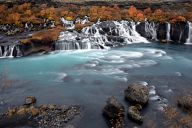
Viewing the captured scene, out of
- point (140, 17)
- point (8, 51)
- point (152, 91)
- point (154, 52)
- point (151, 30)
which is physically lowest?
point (152, 91)

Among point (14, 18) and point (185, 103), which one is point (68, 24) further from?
point (185, 103)

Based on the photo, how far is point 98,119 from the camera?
66.2 feet

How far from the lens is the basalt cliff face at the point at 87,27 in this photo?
4006cm

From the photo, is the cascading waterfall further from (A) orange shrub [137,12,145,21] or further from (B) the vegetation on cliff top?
(B) the vegetation on cliff top

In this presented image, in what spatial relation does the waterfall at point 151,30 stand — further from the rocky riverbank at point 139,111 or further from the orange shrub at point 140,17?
the rocky riverbank at point 139,111

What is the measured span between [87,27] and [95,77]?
763 inches

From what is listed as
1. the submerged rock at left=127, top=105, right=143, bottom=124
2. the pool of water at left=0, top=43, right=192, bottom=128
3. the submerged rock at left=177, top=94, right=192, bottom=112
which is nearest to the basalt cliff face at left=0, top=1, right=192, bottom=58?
the pool of water at left=0, top=43, right=192, bottom=128

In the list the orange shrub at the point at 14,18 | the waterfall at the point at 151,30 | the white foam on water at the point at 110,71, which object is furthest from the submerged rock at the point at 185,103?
the orange shrub at the point at 14,18

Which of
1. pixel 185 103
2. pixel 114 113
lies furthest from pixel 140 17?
pixel 114 113

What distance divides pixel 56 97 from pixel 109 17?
29166 millimetres

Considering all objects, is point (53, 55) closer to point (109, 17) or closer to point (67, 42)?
point (67, 42)

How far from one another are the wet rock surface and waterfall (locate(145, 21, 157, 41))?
28653 millimetres

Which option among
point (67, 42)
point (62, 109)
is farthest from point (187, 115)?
point (67, 42)

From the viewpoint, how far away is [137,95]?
71.9 feet
